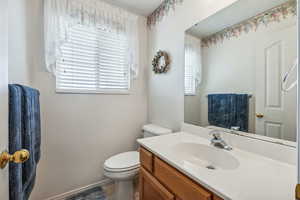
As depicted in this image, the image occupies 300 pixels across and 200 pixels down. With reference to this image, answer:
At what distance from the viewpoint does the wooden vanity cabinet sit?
0.65 metres

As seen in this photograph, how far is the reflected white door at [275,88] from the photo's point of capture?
0.75m

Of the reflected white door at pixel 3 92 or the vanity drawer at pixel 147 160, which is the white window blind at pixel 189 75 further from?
the reflected white door at pixel 3 92

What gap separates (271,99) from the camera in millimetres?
845

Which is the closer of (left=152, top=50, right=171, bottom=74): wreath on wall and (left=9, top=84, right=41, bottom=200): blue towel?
(left=9, top=84, right=41, bottom=200): blue towel

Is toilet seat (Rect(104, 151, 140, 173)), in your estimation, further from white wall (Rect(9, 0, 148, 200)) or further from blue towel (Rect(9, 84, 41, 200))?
blue towel (Rect(9, 84, 41, 200))

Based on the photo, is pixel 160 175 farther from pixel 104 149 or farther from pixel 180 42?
pixel 180 42

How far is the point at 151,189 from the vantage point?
985 mm

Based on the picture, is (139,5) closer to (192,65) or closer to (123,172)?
(192,65)

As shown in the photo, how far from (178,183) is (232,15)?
1.22m

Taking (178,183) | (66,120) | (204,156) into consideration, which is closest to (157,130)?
(204,156)

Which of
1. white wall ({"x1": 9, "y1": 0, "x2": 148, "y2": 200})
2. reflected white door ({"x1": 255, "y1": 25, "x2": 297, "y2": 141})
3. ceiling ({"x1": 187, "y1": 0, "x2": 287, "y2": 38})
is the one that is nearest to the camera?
reflected white door ({"x1": 255, "y1": 25, "x2": 297, "y2": 141})

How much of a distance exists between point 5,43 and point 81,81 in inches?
43.0

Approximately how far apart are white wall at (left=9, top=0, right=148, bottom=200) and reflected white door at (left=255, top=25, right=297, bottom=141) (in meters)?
1.40

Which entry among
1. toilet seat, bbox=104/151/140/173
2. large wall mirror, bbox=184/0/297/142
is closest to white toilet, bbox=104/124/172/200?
toilet seat, bbox=104/151/140/173
